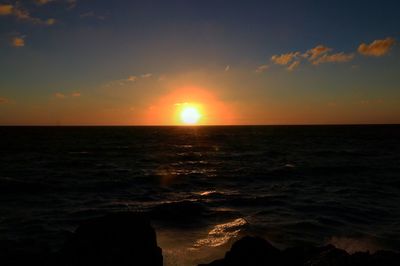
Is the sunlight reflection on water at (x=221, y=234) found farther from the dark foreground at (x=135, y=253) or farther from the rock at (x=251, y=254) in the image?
the dark foreground at (x=135, y=253)

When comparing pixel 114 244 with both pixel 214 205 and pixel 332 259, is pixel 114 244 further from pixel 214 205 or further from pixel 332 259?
pixel 214 205

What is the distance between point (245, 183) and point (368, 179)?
8996 millimetres

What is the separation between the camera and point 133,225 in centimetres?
707

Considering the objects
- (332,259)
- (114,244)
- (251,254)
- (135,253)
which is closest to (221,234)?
(251,254)

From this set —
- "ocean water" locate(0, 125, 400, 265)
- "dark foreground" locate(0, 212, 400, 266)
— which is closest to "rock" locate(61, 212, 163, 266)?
"dark foreground" locate(0, 212, 400, 266)

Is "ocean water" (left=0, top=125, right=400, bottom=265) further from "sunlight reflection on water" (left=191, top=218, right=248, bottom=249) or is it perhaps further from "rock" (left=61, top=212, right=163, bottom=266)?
"rock" (left=61, top=212, right=163, bottom=266)

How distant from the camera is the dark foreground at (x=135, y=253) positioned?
5840 mm

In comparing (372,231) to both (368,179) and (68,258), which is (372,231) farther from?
(368,179)

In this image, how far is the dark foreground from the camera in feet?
19.2

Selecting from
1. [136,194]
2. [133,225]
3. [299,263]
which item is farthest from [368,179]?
[133,225]

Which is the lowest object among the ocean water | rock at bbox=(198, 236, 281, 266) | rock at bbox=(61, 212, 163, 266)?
the ocean water

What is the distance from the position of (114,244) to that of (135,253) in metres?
0.45

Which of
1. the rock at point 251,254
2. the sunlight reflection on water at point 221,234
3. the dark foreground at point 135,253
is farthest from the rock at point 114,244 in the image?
the sunlight reflection on water at point 221,234

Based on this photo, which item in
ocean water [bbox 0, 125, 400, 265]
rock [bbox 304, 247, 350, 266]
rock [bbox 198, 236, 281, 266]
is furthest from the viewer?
ocean water [bbox 0, 125, 400, 265]
